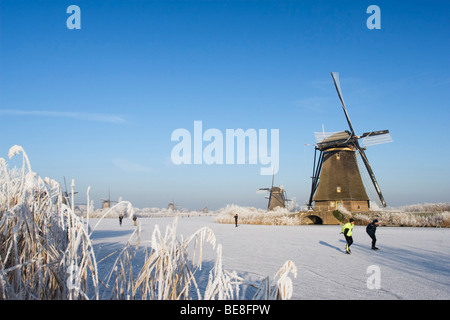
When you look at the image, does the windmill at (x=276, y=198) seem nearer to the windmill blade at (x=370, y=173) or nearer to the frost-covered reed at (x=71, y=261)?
the windmill blade at (x=370, y=173)

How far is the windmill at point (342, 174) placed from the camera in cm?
2661

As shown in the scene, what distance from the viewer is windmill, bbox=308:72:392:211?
26609 mm

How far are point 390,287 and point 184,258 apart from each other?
4709 millimetres

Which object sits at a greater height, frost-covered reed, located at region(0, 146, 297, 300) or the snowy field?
frost-covered reed, located at region(0, 146, 297, 300)

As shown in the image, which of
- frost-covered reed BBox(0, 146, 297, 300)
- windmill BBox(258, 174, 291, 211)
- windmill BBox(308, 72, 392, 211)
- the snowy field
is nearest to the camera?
frost-covered reed BBox(0, 146, 297, 300)

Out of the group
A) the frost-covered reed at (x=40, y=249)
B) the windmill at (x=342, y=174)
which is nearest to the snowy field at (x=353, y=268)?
the frost-covered reed at (x=40, y=249)

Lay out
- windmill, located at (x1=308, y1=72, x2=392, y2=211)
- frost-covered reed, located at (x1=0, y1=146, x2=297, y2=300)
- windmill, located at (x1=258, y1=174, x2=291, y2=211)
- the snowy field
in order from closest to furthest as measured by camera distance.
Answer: frost-covered reed, located at (x1=0, y1=146, x2=297, y2=300) → the snowy field → windmill, located at (x1=308, y1=72, x2=392, y2=211) → windmill, located at (x1=258, y1=174, x2=291, y2=211)

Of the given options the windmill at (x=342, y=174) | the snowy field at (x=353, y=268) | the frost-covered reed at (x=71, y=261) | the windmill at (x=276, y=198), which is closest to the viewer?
the frost-covered reed at (x=71, y=261)

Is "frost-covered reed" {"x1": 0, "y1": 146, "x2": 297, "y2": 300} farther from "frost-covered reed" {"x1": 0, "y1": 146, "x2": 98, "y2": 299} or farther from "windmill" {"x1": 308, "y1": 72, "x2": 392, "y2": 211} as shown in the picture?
"windmill" {"x1": 308, "y1": 72, "x2": 392, "y2": 211}

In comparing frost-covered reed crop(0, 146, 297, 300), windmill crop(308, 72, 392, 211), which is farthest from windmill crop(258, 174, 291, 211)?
frost-covered reed crop(0, 146, 297, 300)

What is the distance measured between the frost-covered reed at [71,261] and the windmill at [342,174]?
2626 centimetres

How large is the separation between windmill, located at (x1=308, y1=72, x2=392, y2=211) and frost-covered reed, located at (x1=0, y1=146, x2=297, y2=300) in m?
26.3

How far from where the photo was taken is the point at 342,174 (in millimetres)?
27047
